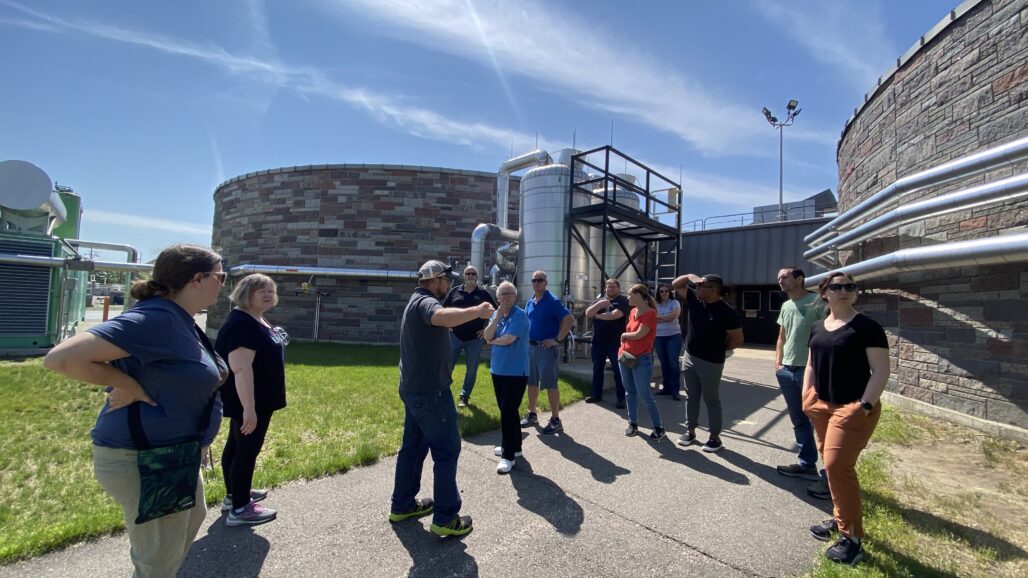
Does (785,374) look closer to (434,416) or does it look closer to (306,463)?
(434,416)

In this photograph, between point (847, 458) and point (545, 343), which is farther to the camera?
point (545, 343)

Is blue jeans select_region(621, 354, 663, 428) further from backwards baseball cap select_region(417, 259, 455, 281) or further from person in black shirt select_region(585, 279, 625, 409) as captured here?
backwards baseball cap select_region(417, 259, 455, 281)

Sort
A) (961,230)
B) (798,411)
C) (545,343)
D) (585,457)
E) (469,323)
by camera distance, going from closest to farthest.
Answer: (798,411) → (585,457) → (545,343) → (961,230) → (469,323)

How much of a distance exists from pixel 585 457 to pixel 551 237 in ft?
17.4

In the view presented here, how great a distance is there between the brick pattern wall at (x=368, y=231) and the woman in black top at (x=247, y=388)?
10.5 metres

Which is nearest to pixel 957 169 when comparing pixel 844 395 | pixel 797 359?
pixel 797 359

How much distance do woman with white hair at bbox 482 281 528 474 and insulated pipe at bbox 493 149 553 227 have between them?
8494mm

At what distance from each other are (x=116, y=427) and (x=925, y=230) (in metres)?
8.00

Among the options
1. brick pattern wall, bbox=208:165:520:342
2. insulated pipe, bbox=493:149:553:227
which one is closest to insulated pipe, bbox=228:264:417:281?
brick pattern wall, bbox=208:165:520:342

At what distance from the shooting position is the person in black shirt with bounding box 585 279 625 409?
6.17 meters

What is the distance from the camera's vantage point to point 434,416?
9.36 feet

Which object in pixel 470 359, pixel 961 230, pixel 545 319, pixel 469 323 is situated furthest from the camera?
pixel 470 359

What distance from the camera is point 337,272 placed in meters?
13.3

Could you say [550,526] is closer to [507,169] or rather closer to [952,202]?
[952,202]
